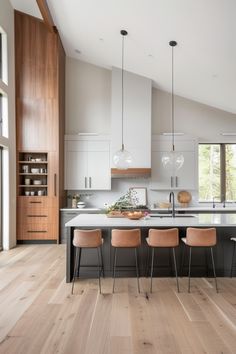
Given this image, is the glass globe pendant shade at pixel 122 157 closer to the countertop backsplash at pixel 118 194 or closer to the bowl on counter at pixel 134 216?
the bowl on counter at pixel 134 216

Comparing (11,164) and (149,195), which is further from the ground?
(11,164)

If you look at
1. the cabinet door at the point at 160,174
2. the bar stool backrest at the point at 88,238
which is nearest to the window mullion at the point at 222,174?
the cabinet door at the point at 160,174

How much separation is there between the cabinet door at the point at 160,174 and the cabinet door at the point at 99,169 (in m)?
1.08

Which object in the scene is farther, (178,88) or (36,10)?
(178,88)

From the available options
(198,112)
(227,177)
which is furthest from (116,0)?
(227,177)

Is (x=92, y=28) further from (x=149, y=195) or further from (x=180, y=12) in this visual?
(x=149, y=195)

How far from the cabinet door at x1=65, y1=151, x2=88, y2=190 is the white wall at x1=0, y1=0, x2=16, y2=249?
1200 millimetres

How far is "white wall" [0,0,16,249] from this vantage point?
573cm

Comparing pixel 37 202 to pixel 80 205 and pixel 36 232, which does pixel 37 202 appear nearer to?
pixel 36 232

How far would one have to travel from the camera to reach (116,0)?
4.18m

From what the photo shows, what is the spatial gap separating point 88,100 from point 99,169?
1.76 meters

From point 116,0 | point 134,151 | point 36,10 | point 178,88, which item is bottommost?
point 134,151

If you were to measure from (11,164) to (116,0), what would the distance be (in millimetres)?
3650

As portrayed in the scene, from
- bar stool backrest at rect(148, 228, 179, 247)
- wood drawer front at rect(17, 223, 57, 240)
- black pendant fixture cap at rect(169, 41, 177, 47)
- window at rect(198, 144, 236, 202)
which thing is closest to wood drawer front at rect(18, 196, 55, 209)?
wood drawer front at rect(17, 223, 57, 240)
